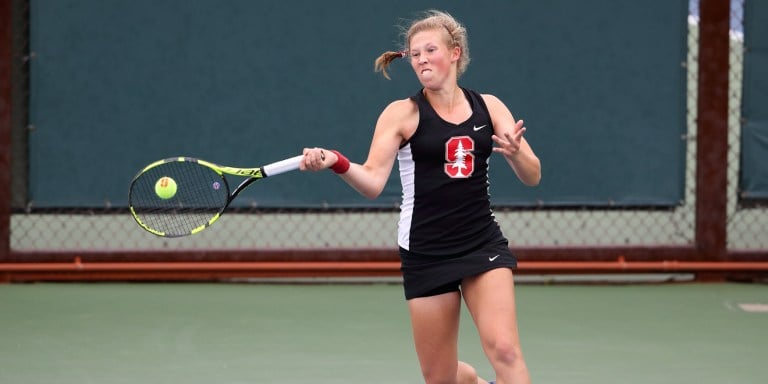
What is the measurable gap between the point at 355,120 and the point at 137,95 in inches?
54.3

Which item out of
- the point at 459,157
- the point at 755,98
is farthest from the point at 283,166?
the point at 755,98

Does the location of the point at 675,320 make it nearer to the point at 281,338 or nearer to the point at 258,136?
the point at 281,338

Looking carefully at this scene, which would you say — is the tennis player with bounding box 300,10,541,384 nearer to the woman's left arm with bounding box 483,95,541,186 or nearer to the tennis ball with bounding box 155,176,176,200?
the woman's left arm with bounding box 483,95,541,186

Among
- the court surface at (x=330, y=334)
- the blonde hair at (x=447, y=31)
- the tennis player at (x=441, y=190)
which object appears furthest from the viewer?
the court surface at (x=330, y=334)

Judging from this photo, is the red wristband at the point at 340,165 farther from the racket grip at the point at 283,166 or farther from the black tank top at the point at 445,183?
the black tank top at the point at 445,183

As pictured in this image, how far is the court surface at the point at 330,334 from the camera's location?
17.2ft

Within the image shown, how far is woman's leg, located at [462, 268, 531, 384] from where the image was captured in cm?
378

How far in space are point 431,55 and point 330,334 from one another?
2.41m

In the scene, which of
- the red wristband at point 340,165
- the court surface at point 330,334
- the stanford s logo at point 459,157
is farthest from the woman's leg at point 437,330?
the court surface at point 330,334

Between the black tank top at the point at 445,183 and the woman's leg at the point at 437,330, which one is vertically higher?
the black tank top at the point at 445,183

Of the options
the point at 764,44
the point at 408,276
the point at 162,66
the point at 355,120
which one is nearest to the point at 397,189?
the point at 355,120

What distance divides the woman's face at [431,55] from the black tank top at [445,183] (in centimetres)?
8

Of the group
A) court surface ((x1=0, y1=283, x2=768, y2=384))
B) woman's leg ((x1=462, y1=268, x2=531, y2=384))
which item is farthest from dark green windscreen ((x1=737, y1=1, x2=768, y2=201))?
woman's leg ((x1=462, y1=268, x2=531, y2=384))

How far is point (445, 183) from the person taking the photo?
159 inches
